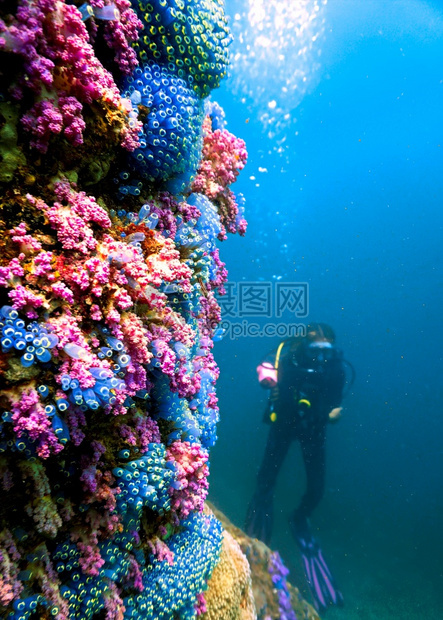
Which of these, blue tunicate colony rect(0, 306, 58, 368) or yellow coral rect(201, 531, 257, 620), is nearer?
blue tunicate colony rect(0, 306, 58, 368)

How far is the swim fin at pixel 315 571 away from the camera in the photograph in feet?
36.3

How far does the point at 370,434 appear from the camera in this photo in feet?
182

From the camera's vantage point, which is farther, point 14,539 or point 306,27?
point 306,27

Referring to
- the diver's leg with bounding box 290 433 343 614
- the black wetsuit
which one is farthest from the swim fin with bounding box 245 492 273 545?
the diver's leg with bounding box 290 433 343 614

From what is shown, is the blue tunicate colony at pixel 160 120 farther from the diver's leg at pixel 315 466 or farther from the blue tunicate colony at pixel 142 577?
the diver's leg at pixel 315 466

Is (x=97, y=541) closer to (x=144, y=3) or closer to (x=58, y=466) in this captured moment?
(x=58, y=466)

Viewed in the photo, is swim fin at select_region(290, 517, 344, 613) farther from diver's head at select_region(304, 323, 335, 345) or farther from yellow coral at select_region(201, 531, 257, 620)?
yellow coral at select_region(201, 531, 257, 620)

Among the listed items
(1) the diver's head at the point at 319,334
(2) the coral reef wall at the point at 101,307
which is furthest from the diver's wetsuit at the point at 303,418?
(2) the coral reef wall at the point at 101,307

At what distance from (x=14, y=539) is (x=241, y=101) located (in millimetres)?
23382

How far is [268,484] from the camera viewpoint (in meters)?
10.8

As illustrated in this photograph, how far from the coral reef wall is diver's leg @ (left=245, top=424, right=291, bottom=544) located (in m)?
8.39

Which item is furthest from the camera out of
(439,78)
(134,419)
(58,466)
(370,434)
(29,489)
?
(370,434)

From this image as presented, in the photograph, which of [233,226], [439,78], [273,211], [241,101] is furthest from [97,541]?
[273,211]

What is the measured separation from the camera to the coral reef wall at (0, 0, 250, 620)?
143cm
